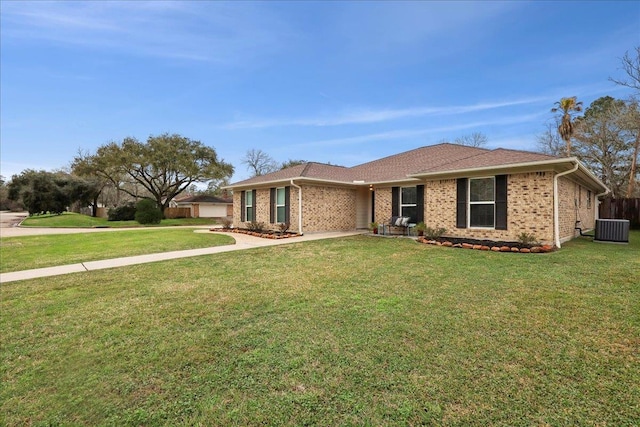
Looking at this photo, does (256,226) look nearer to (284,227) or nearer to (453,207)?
(284,227)

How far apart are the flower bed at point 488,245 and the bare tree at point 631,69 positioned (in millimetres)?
14518

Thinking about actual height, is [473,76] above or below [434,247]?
above

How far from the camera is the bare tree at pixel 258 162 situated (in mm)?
44844

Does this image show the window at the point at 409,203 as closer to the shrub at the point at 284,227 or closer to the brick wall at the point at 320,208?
the brick wall at the point at 320,208

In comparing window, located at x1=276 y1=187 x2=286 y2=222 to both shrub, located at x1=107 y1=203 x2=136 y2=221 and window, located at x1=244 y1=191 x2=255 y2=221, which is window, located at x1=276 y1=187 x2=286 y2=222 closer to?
window, located at x1=244 y1=191 x2=255 y2=221

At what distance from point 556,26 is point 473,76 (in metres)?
4.62

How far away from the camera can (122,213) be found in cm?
2753

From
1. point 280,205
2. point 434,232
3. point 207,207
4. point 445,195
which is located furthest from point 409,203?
point 207,207

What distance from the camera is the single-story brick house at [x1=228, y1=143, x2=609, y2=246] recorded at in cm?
893

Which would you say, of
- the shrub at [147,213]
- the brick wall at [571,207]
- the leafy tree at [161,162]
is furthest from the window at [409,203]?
the leafy tree at [161,162]

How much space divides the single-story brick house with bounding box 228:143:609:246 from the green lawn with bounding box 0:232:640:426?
384cm

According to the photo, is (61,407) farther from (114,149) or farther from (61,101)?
(114,149)

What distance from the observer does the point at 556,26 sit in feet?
40.2

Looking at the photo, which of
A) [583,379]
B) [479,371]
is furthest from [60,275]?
[583,379]
